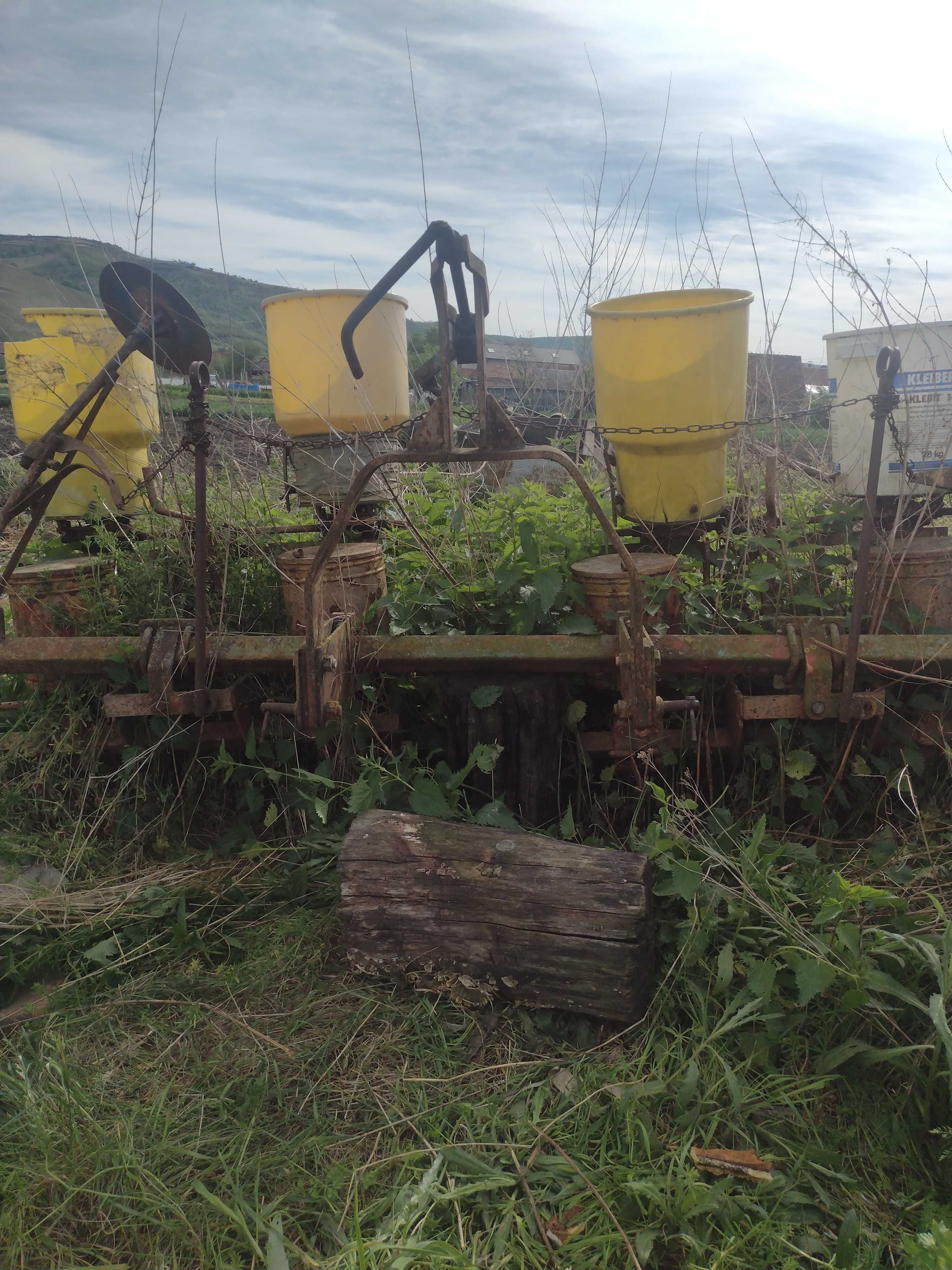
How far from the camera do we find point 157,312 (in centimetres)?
309

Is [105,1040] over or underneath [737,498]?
underneath

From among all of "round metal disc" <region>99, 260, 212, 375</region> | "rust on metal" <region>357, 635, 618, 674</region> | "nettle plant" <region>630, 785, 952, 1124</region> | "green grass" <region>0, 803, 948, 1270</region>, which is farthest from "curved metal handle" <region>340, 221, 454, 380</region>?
"green grass" <region>0, 803, 948, 1270</region>

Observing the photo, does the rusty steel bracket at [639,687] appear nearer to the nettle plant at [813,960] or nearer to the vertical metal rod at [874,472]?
the nettle plant at [813,960]

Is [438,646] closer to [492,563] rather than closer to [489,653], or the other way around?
[489,653]

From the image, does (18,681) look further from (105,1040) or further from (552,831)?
(552,831)

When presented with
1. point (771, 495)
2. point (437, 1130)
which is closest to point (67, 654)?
point (437, 1130)

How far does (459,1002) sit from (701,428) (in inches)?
78.4

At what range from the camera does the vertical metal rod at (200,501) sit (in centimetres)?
→ 252

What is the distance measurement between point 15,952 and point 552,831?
1644 millimetres

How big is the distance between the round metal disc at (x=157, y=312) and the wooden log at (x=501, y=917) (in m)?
2.00

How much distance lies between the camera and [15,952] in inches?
95.3

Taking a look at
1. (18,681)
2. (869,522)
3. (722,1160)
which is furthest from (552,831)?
(18,681)

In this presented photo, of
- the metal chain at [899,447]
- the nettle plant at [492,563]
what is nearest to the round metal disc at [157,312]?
the nettle plant at [492,563]

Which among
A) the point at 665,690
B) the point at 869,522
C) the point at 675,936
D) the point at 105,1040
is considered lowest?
the point at 105,1040
